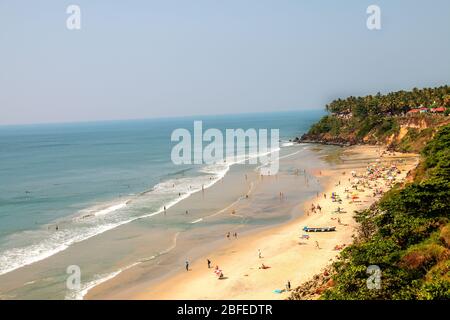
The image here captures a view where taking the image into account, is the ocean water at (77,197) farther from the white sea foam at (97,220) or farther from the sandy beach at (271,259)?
the sandy beach at (271,259)

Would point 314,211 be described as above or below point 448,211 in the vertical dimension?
below

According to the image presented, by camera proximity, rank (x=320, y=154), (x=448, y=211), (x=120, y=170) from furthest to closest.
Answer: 1. (x=320, y=154)
2. (x=120, y=170)
3. (x=448, y=211)

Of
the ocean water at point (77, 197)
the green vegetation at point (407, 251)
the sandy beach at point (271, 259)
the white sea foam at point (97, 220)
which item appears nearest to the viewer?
the green vegetation at point (407, 251)

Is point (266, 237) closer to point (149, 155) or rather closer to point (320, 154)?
point (320, 154)

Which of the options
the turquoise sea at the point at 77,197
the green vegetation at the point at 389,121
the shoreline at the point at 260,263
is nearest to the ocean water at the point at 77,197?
the turquoise sea at the point at 77,197

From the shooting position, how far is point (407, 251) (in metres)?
20.3

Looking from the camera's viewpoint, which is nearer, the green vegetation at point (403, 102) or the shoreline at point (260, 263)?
the shoreline at point (260, 263)

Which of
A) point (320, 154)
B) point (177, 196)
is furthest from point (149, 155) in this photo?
point (177, 196)

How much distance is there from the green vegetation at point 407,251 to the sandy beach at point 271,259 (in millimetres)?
3410

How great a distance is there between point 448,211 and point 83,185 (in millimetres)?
50174

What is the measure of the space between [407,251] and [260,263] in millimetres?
11548

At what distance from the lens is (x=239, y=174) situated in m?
68.4

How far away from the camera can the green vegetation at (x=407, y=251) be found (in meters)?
15.7
